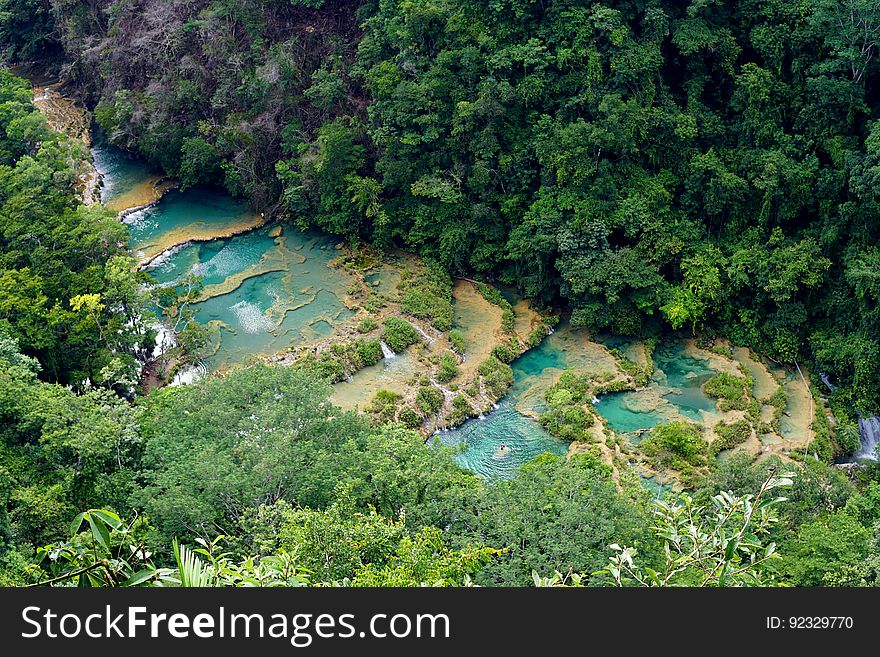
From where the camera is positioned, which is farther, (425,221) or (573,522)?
(425,221)

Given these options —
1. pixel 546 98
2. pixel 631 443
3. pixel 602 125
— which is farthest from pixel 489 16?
pixel 631 443

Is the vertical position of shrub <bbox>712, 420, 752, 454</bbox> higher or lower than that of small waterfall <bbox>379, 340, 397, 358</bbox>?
lower

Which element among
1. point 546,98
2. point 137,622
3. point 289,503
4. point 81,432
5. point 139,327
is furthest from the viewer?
point 546,98

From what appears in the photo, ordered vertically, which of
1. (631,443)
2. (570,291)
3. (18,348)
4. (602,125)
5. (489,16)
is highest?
(489,16)

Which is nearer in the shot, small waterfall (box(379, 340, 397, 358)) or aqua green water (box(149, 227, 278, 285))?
small waterfall (box(379, 340, 397, 358))

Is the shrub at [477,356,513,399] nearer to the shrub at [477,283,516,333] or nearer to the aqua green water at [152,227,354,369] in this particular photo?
the shrub at [477,283,516,333]

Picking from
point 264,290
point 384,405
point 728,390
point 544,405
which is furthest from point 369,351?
point 728,390

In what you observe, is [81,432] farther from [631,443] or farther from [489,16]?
[489,16]

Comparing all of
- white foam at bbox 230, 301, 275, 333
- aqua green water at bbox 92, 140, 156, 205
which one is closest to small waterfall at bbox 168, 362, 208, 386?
white foam at bbox 230, 301, 275, 333
